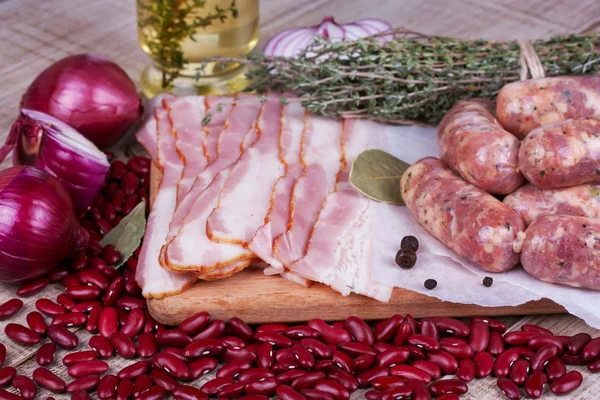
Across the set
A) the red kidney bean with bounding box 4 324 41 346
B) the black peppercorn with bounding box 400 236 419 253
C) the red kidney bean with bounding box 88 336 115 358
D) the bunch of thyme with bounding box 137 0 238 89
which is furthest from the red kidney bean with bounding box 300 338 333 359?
the bunch of thyme with bounding box 137 0 238 89

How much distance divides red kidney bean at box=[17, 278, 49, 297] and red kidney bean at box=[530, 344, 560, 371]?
144cm

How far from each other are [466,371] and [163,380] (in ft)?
2.57

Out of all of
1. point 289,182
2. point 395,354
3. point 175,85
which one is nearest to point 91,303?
point 289,182

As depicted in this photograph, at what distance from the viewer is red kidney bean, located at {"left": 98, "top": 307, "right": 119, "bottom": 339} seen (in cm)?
232

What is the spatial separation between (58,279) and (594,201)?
1608 millimetres

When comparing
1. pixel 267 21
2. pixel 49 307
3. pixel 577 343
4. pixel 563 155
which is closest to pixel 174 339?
pixel 49 307

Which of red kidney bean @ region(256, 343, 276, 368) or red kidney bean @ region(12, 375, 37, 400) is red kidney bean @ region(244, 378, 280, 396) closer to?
red kidney bean @ region(256, 343, 276, 368)

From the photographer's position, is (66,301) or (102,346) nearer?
(102,346)

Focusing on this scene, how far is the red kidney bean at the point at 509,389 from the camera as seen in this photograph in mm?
2100

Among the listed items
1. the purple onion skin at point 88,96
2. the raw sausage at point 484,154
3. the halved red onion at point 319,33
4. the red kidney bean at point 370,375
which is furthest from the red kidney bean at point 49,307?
the halved red onion at point 319,33

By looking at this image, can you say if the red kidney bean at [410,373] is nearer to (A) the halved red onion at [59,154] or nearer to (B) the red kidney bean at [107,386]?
(B) the red kidney bean at [107,386]

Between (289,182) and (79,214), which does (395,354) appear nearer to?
(289,182)

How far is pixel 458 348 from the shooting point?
2.22m

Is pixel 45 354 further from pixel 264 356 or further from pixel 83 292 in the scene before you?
pixel 264 356
